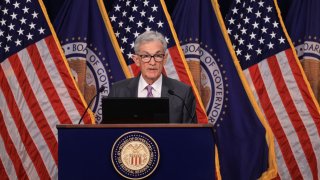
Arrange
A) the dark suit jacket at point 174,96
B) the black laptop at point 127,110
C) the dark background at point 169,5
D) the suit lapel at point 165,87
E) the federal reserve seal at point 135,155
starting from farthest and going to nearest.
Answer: the dark background at point 169,5 < the suit lapel at point 165,87 < the dark suit jacket at point 174,96 < the black laptop at point 127,110 < the federal reserve seal at point 135,155

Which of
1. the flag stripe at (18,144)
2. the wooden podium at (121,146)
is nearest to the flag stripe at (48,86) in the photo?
the flag stripe at (18,144)

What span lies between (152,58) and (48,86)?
2099mm

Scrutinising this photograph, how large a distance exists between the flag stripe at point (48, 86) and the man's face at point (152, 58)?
1900mm

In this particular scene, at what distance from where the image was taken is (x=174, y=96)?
3816 mm

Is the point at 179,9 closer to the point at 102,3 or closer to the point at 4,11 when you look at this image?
the point at 102,3

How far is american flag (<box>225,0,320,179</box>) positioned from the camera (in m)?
5.81

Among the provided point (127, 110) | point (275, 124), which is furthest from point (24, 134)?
point (127, 110)

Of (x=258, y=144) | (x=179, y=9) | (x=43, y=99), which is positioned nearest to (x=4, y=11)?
(x=43, y=99)

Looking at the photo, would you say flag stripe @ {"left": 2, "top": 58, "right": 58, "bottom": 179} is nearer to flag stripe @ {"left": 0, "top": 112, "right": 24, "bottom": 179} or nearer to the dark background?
flag stripe @ {"left": 0, "top": 112, "right": 24, "bottom": 179}

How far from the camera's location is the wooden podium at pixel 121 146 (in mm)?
2945

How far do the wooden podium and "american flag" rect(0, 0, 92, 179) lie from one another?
2621mm

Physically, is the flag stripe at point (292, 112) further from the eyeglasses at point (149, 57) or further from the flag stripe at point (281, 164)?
the eyeglasses at point (149, 57)

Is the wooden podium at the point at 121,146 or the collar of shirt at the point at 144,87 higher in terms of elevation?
the collar of shirt at the point at 144,87

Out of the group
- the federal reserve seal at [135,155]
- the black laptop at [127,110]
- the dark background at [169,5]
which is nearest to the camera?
the federal reserve seal at [135,155]
